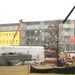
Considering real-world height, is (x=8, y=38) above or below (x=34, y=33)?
below

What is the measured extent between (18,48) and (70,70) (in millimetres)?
21115

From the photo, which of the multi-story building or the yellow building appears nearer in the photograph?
the multi-story building

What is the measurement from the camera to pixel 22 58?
3428cm

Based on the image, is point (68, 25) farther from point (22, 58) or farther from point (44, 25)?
point (22, 58)

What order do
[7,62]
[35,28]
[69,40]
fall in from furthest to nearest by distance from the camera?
[35,28], [69,40], [7,62]

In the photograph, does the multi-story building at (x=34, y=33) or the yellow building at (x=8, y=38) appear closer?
the multi-story building at (x=34, y=33)

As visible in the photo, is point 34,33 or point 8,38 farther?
point 8,38

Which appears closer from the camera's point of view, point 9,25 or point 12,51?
point 12,51

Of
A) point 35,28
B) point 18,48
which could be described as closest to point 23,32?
point 35,28

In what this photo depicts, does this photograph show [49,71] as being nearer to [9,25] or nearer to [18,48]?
[18,48]

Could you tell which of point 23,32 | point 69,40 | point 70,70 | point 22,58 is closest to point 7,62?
point 22,58

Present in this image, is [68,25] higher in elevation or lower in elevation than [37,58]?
higher

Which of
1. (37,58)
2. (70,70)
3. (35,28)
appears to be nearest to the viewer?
(70,70)

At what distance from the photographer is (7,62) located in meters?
31.4
